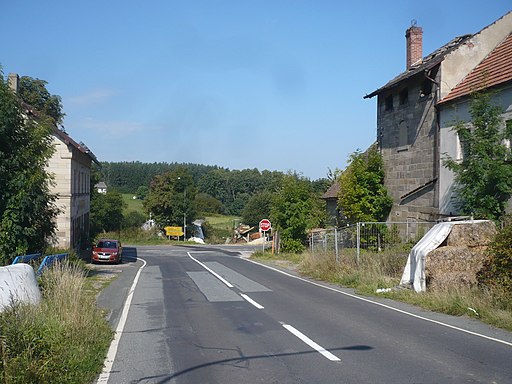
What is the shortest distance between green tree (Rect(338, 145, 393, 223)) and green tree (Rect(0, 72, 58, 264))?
1440cm

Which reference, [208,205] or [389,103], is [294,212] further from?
[208,205]

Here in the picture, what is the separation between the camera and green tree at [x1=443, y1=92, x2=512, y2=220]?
17.1 metres

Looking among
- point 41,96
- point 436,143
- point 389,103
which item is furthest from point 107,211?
point 436,143

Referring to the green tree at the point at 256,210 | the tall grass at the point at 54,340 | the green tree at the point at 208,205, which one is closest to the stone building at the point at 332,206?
the tall grass at the point at 54,340

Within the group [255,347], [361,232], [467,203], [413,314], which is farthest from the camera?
[361,232]

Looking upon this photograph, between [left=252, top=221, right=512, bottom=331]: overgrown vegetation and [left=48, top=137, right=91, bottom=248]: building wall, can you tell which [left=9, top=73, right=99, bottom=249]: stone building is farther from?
[left=252, top=221, right=512, bottom=331]: overgrown vegetation

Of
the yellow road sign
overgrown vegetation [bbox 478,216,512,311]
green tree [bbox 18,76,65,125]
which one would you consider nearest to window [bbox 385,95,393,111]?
overgrown vegetation [bbox 478,216,512,311]

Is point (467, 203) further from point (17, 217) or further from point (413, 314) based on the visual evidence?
point (17, 217)

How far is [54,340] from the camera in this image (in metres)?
7.46

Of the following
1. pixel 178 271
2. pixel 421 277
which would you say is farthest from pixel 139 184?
pixel 421 277

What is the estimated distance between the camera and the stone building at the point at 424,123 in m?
22.3

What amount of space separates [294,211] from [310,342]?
2554 cm

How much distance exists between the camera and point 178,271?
992 inches

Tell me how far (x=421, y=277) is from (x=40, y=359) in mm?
11128
